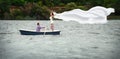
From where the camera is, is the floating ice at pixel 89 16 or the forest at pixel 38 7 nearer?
the floating ice at pixel 89 16

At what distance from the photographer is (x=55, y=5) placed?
176000 millimetres

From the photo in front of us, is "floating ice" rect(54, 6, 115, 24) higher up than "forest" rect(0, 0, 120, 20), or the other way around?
"floating ice" rect(54, 6, 115, 24)

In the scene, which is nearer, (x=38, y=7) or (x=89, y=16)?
(x=89, y=16)

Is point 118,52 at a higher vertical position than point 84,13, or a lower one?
lower

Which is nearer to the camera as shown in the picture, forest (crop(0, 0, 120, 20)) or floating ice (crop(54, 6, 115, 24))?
floating ice (crop(54, 6, 115, 24))

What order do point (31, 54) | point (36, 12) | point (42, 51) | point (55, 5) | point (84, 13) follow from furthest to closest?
point (55, 5) → point (36, 12) → point (42, 51) → point (31, 54) → point (84, 13)

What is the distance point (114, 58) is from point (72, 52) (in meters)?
7.35

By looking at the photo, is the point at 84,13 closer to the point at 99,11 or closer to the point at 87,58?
the point at 99,11

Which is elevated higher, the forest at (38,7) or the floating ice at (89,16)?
the floating ice at (89,16)

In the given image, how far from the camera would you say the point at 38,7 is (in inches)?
6422

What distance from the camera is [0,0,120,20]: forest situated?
164 meters

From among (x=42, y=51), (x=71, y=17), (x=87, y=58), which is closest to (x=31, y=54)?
(x=42, y=51)

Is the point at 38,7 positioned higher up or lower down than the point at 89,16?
lower down

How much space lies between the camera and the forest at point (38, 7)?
16350 centimetres
